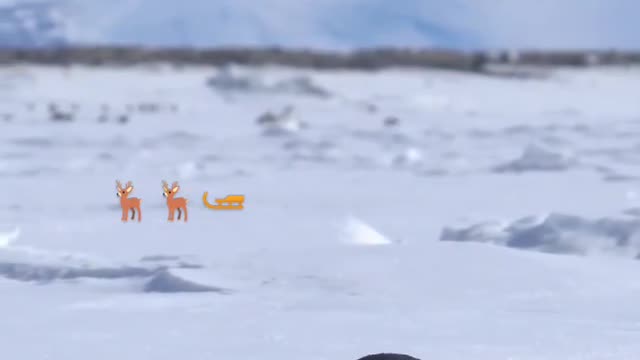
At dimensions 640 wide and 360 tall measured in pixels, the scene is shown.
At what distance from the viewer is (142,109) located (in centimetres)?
1120

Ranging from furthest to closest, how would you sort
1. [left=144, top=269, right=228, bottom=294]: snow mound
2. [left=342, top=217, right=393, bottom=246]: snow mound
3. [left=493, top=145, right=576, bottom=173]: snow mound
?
[left=493, top=145, right=576, bottom=173]: snow mound, [left=342, top=217, right=393, bottom=246]: snow mound, [left=144, top=269, right=228, bottom=294]: snow mound

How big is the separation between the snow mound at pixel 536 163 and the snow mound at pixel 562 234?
2.31 metres

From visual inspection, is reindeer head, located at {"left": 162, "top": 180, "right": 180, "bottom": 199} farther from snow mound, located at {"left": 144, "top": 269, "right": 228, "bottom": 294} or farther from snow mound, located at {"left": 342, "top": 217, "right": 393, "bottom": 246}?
snow mound, located at {"left": 144, "top": 269, "right": 228, "bottom": 294}

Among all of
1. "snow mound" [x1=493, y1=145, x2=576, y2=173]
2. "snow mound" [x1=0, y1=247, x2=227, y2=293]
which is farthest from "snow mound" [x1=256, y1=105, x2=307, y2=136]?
"snow mound" [x1=0, y1=247, x2=227, y2=293]

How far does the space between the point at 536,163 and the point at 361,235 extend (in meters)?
2.64

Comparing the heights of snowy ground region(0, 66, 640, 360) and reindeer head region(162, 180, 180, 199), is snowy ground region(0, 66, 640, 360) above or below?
below

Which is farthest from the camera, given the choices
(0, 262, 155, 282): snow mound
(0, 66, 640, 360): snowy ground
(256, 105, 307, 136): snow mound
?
(256, 105, 307, 136): snow mound

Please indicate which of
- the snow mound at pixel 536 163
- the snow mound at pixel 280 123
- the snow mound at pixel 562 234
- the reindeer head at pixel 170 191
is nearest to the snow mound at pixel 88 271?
the reindeer head at pixel 170 191

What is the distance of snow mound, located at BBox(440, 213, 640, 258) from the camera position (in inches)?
149

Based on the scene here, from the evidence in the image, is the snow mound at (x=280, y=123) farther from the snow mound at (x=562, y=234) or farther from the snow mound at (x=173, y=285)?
the snow mound at (x=173, y=285)

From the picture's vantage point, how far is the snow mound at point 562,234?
3.77 metres

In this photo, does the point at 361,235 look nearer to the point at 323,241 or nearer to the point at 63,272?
the point at 323,241

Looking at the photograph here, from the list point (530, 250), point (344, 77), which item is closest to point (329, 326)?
point (530, 250)

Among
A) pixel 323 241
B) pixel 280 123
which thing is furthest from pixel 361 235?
pixel 280 123
